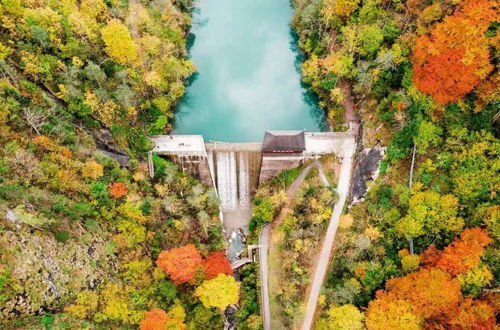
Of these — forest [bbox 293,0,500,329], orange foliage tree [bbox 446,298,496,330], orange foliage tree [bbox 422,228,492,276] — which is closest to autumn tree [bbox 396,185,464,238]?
forest [bbox 293,0,500,329]

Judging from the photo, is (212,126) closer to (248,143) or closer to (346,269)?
(248,143)

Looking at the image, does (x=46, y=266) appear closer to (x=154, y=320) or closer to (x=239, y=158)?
(x=154, y=320)

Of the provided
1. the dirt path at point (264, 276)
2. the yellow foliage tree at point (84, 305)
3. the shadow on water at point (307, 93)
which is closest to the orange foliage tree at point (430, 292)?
the dirt path at point (264, 276)

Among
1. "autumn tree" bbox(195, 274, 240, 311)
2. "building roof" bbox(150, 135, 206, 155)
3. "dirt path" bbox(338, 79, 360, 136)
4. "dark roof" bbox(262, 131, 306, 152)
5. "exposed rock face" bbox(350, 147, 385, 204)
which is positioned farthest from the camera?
"dirt path" bbox(338, 79, 360, 136)

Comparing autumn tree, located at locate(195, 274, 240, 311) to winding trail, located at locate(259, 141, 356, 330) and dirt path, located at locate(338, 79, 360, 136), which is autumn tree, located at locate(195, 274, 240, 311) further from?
dirt path, located at locate(338, 79, 360, 136)

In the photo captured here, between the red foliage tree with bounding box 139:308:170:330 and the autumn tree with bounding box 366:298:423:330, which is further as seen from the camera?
the red foliage tree with bounding box 139:308:170:330

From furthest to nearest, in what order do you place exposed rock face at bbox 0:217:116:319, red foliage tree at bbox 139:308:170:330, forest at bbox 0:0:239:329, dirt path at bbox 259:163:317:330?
dirt path at bbox 259:163:317:330
red foliage tree at bbox 139:308:170:330
forest at bbox 0:0:239:329
exposed rock face at bbox 0:217:116:319

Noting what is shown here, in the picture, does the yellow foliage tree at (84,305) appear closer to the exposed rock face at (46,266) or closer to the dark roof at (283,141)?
the exposed rock face at (46,266)
